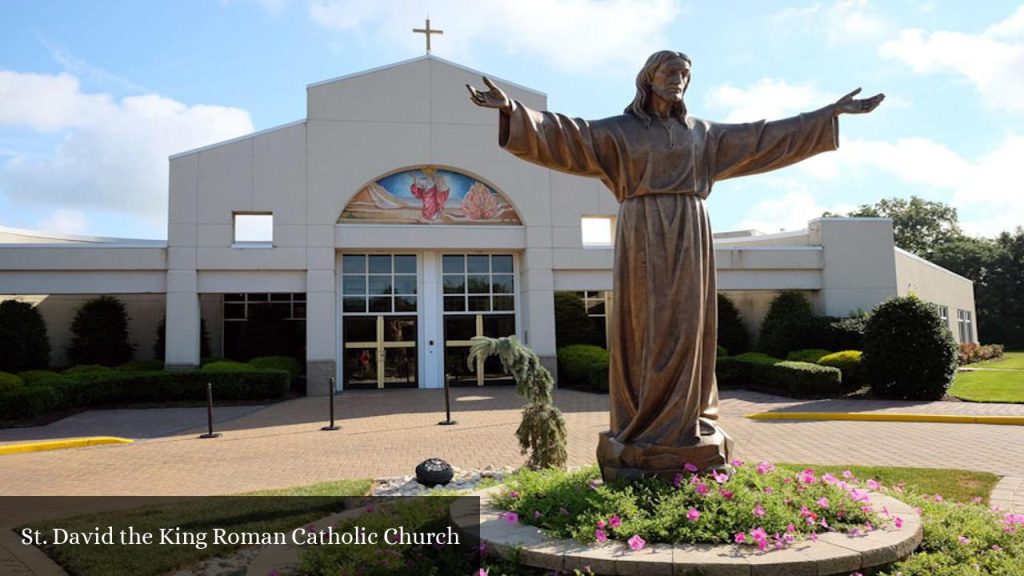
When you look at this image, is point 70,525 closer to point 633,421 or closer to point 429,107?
point 633,421

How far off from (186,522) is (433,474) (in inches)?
107

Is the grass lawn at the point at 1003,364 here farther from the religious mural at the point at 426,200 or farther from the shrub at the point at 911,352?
the religious mural at the point at 426,200

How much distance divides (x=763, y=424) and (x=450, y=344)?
10.7 m

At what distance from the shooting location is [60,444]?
12.3 meters

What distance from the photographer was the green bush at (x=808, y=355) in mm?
19747

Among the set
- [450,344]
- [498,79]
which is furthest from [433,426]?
[498,79]

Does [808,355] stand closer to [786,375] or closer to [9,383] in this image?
[786,375]

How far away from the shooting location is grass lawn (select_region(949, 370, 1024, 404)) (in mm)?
15250

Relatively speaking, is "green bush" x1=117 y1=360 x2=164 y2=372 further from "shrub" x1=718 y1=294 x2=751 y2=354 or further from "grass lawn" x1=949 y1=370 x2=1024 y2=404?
"grass lawn" x1=949 y1=370 x2=1024 y2=404

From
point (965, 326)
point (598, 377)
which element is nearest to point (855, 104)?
point (598, 377)

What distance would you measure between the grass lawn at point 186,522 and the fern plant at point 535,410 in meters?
2.05

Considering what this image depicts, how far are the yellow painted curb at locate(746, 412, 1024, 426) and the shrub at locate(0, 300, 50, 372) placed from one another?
68.9 feet

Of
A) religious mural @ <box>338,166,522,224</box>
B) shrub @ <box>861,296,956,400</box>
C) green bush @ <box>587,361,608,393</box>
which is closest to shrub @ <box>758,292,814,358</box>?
shrub @ <box>861,296,956,400</box>

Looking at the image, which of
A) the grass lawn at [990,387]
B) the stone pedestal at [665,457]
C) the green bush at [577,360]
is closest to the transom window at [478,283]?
the green bush at [577,360]
